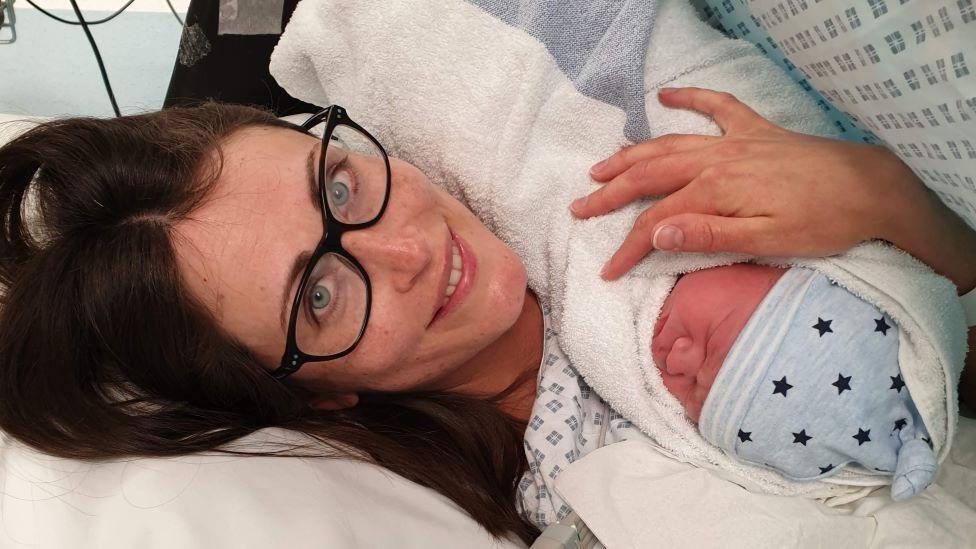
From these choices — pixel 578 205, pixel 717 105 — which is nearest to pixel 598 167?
pixel 578 205

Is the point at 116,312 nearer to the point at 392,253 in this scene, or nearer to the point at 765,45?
the point at 392,253

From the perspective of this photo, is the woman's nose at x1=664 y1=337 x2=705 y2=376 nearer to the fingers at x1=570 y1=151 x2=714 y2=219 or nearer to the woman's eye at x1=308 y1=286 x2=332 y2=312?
the fingers at x1=570 y1=151 x2=714 y2=219

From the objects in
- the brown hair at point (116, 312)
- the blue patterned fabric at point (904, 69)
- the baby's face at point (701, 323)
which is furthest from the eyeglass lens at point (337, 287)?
the blue patterned fabric at point (904, 69)

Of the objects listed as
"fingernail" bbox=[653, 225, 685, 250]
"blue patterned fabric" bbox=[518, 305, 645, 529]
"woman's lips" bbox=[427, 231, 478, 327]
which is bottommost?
"blue patterned fabric" bbox=[518, 305, 645, 529]

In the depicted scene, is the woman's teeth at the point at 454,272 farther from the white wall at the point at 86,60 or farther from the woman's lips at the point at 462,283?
the white wall at the point at 86,60

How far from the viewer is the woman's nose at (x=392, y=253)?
0.84 meters

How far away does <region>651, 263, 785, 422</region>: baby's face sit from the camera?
875 mm

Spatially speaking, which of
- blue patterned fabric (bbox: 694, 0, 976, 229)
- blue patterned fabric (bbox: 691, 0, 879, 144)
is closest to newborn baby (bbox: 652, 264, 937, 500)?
blue patterned fabric (bbox: 694, 0, 976, 229)

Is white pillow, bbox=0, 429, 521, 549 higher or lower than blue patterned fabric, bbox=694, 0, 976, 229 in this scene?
lower

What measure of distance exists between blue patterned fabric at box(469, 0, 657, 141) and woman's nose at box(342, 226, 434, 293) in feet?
1.32

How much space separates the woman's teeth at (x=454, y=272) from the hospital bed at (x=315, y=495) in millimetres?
303

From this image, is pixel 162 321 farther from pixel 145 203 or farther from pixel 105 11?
pixel 105 11

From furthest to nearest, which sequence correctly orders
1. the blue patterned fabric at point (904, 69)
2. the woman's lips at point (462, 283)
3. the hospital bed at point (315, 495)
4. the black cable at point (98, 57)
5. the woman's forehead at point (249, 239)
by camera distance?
the black cable at point (98, 57)
the woman's lips at point (462, 283)
the woman's forehead at point (249, 239)
the hospital bed at point (315, 495)
the blue patterned fabric at point (904, 69)

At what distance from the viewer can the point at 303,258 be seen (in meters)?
0.81
